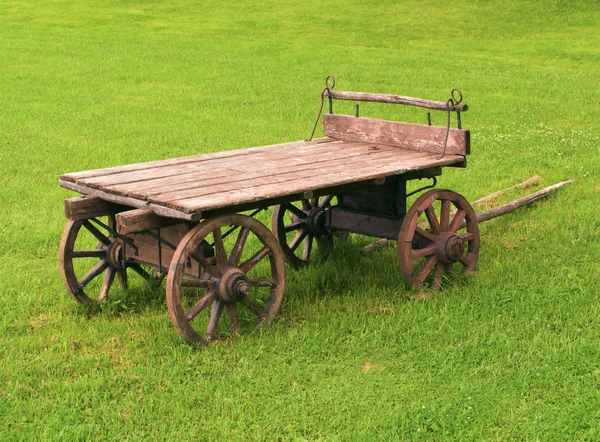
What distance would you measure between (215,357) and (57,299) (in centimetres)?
184

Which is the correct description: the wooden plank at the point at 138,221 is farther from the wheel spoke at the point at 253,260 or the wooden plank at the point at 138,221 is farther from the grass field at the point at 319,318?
the grass field at the point at 319,318

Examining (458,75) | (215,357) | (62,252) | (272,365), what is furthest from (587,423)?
(458,75)

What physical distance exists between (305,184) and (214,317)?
108 cm

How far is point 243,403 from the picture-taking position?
5.26 meters

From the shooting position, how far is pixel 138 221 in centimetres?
562

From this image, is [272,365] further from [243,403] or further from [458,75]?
[458,75]

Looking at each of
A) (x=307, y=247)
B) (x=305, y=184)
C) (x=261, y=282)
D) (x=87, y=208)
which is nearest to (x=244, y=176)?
(x=305, y=184)

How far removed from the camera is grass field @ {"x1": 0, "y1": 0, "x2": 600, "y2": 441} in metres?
5.11

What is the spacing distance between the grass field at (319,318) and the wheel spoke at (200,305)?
0.21 metres

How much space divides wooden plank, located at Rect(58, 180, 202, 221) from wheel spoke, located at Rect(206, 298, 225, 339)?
2.49 ft

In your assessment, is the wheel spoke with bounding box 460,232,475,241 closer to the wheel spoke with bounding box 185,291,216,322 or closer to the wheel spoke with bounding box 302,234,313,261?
the wheel spoke with bounding box 302,234,313,261

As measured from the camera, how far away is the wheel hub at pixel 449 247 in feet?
23.1

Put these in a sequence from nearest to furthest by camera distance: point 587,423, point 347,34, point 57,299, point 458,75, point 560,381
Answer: point 587,423 → point 560,381 → point 57,299 → point 458,75 → point 347,34

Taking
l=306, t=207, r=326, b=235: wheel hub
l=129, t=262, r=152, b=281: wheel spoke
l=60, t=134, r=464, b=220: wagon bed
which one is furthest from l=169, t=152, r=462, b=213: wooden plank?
A: l=129, t=262, r=152, b=281: wheel spoke
